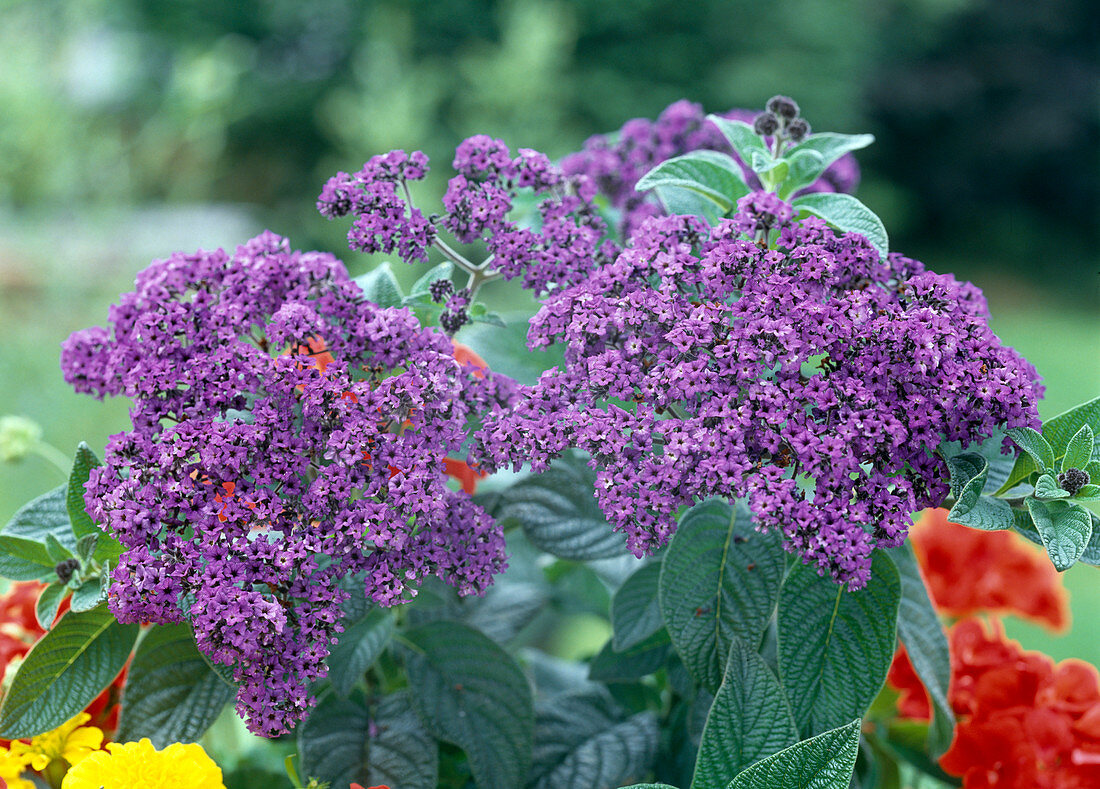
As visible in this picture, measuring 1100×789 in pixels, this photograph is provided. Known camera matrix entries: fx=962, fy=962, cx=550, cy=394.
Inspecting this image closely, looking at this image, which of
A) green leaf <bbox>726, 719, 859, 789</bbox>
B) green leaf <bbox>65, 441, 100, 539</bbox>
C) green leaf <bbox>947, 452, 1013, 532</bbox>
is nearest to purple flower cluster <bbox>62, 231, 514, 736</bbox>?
green leaf <bbox>65, 441, 100, 539</bbox>

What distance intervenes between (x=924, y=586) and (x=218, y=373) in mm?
683

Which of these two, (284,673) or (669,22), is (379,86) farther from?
(284,673)

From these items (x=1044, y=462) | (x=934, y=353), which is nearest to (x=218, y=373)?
(x=934, y=353)

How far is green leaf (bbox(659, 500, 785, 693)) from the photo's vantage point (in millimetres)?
797

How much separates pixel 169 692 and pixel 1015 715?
31.8 inches

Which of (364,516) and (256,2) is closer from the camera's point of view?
(364,516)

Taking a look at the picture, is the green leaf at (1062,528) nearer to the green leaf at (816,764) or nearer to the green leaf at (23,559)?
the green leaf at (816,764)

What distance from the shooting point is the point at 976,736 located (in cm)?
94

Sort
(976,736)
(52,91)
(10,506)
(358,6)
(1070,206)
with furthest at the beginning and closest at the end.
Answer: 1. (1070,206)
2. (358,6)
3. (52,91)
4. (10,506)
5. (976,736)

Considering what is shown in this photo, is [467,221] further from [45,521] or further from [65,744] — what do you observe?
[65,744]

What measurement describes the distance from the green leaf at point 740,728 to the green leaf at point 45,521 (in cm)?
57

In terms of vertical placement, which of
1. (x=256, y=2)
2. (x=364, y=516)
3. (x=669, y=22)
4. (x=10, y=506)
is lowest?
(x=10, y=506)

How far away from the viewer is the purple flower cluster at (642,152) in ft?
3.81

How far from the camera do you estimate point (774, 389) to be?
70 centimetres
